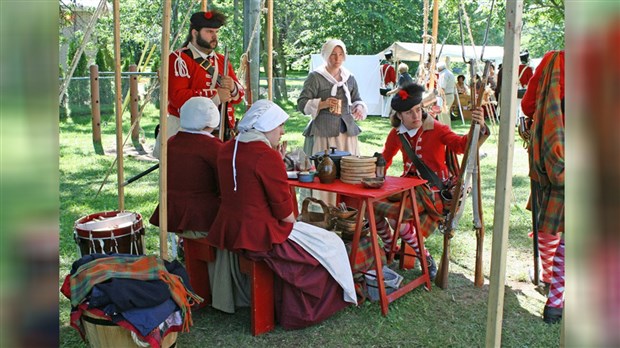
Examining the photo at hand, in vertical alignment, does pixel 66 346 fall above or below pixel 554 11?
below

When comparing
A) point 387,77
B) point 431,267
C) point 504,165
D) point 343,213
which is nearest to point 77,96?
point 387,77

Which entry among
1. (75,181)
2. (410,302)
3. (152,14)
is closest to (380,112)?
(152,14)

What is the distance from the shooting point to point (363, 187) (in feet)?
12.0

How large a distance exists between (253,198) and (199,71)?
153cm

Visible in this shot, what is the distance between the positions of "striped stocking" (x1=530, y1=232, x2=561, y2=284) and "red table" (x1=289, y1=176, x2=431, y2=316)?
77cm

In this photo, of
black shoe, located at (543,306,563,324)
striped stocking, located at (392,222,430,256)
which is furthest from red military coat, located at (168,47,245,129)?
black shoe, located at (543,306,563,324)

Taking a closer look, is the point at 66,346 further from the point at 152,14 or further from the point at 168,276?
the point at 152,14

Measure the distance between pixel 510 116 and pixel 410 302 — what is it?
2.26 meters

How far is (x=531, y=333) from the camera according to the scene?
3.33 meters

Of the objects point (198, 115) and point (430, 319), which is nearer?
point (198, 115)

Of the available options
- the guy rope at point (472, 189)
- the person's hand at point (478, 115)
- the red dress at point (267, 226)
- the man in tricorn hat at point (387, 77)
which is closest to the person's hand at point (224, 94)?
the red dress at point (267, 226)

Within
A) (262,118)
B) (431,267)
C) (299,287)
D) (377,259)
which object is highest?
(262,118)

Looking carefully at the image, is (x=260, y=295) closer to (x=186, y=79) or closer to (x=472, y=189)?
(x=472, y=189)

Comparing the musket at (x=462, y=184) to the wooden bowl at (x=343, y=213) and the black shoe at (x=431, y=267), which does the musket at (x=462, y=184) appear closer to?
the black shoe at (x=431, y=267)
